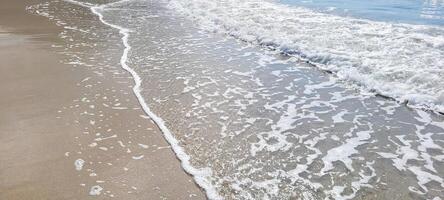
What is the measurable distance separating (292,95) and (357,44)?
3674 mm

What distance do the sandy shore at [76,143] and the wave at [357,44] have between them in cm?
367

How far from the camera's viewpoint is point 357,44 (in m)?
9.38

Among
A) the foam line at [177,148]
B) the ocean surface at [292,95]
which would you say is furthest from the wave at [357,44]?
the foam line at [177,148]

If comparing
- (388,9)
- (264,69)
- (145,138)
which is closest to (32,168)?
(145,138)

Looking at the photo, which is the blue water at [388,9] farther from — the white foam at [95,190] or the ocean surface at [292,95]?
the white foam at [95,190]

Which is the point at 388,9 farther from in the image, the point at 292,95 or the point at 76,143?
the point at 76,143

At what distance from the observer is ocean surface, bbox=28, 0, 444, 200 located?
412 cm

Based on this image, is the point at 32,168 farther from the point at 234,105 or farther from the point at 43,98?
the point at 234,105

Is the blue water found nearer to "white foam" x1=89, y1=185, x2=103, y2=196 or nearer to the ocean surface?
the ocean surface

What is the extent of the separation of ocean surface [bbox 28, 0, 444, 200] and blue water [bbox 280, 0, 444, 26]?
0.19 metres

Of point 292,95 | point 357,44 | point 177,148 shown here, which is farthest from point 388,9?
point 177,148

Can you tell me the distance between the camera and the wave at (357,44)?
6.73m

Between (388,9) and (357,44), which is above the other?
(388,9)

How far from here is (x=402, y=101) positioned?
614 cm
